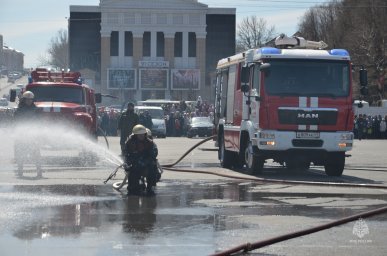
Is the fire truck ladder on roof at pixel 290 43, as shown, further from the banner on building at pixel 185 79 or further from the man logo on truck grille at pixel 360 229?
the banner on building at pixel 185 79

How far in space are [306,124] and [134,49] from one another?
301 feet

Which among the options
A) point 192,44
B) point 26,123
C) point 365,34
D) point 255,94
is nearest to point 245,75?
point 255,94

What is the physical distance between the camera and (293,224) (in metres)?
12.7

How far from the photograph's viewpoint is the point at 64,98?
29016 millimetres

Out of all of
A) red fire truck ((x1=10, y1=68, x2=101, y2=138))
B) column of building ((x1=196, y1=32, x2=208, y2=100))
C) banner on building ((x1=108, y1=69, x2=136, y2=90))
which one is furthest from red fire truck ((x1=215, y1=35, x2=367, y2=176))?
column of building ((x1=196, y1=32, x2=208, y2=100))

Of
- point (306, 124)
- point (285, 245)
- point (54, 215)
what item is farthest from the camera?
point (306, 124)

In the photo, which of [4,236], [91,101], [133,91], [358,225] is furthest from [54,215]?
[133,91]

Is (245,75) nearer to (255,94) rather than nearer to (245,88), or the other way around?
(245,88)

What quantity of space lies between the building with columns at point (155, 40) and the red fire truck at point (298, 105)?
285ft

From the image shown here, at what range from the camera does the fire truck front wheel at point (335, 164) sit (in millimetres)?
21547

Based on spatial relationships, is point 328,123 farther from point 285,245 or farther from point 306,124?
point 285,245

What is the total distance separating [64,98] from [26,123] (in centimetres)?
689

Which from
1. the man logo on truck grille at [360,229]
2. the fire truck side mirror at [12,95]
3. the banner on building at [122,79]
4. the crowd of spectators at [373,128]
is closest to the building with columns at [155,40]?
the banner on building at [122,79]

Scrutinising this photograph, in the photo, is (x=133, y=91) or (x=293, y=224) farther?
(x=133, y=91)
